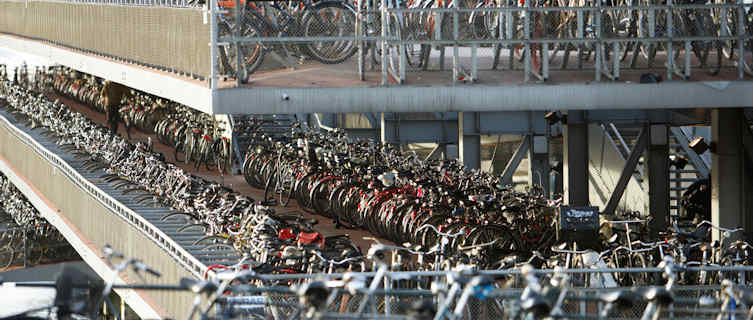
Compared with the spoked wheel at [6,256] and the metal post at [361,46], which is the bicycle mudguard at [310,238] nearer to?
the metal post at [361,46]

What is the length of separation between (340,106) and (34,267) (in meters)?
16.7

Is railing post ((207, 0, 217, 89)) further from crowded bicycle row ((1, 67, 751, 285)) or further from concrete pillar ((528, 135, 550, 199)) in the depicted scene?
concrete pillar ((528, 135, 550, 199))

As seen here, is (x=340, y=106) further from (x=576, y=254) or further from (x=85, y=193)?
(x=85, y=193)

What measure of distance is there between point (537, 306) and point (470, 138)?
746 inches

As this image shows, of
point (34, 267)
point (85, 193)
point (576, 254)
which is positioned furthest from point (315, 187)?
point (34, 267)

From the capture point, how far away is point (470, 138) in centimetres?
2583

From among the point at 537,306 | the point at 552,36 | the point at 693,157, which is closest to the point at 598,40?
the point at 552,36

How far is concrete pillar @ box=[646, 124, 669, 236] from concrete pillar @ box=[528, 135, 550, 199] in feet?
19.4

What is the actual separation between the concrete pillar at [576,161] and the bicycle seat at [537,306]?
13.3m

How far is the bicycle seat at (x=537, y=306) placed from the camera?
694cm

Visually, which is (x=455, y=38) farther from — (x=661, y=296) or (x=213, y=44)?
(x=661, y=296)

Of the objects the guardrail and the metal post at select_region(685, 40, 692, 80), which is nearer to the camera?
the guardrail

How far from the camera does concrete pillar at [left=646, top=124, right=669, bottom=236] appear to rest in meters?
19.6

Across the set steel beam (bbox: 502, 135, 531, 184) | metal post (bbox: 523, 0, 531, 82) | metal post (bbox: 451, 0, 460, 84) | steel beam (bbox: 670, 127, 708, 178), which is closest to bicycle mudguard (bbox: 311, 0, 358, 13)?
metal post (bbox: 451, 0, 460, 84)
